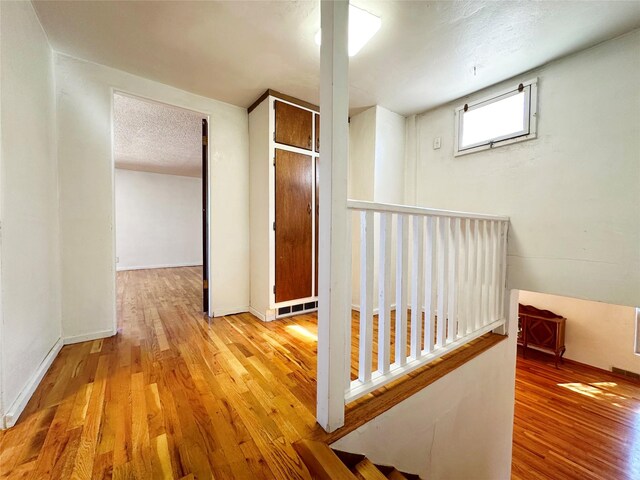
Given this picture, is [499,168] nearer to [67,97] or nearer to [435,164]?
[435,164]

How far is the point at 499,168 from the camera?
7.38 ft

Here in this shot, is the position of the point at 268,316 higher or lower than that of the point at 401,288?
lower

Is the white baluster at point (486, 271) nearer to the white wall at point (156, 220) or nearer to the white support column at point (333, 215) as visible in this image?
the white support column at point (333, 215)

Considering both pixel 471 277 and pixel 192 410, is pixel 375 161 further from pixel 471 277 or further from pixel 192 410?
pixel 192 410

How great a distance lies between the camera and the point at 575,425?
123 inches

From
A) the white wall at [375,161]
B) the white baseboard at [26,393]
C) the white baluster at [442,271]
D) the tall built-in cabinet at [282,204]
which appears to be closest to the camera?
the white baseboard at [26,393]

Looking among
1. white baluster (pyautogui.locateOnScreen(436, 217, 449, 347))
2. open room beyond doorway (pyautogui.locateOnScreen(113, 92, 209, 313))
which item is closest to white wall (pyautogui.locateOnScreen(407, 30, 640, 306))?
white baluster (pyautogui.locateOnScreen(436, 217, 449, 347))

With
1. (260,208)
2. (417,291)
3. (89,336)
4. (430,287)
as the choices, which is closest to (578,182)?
(430,287)

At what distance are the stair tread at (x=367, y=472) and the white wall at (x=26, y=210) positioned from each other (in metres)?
1.54

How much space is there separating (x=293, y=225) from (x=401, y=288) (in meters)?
1.48

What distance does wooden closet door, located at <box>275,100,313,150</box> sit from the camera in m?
2.45

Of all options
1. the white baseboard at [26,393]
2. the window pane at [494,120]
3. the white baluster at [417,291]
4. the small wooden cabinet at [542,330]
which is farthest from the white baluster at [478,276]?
the small wooden cabinet at [542,330]

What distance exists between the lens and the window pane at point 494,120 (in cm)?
215

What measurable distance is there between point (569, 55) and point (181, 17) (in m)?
2.74
